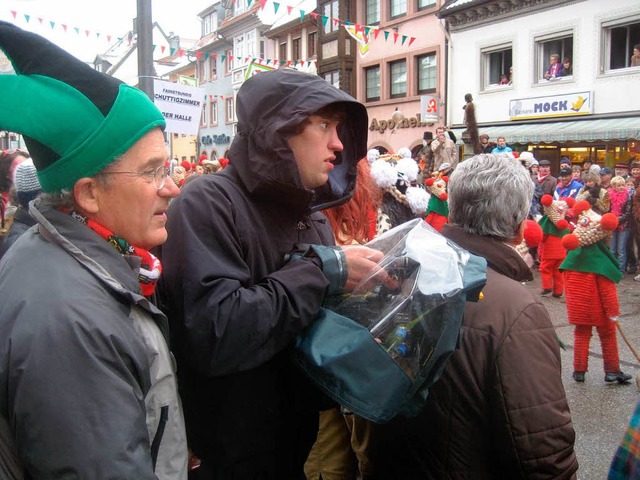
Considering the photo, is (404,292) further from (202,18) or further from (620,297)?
(202,18)

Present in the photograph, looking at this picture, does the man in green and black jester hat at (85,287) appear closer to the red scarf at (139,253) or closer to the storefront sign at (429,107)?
the red scarf at (139,253)

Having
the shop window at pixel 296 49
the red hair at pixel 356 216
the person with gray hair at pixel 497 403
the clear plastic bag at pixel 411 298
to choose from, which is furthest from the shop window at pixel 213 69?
the clear plastic bag at pixel 411 298

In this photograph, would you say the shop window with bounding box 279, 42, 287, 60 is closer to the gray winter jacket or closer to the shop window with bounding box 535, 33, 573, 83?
the shop window with bounding box 535, 33, 573, 83

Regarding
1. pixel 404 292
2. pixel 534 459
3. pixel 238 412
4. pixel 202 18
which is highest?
pixel 202 18

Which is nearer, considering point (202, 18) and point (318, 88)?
point (318, 88)

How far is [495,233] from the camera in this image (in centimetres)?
210

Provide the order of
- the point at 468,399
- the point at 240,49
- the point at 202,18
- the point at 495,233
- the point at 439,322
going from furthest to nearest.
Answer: the point at 202,18, the point at 240,49, the point at 495,233, the point at 468,399, the point at 439,322

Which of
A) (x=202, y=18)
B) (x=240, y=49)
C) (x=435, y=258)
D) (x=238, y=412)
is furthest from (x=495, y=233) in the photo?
(x=202, y=18)

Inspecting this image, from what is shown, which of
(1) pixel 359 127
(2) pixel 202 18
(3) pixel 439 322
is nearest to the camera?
(3) pixel 439 322

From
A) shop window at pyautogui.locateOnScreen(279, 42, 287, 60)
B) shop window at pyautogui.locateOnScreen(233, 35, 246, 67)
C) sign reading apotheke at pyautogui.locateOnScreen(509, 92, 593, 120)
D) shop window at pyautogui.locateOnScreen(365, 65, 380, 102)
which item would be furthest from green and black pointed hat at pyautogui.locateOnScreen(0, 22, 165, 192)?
shop window at pyautogui.locateOnScreen(233, 35, 246, 67)

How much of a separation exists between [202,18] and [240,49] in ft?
37.7

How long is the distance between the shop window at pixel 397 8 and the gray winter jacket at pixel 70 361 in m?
24.8

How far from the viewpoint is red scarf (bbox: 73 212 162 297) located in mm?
1394

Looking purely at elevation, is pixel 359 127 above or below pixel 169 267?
above
